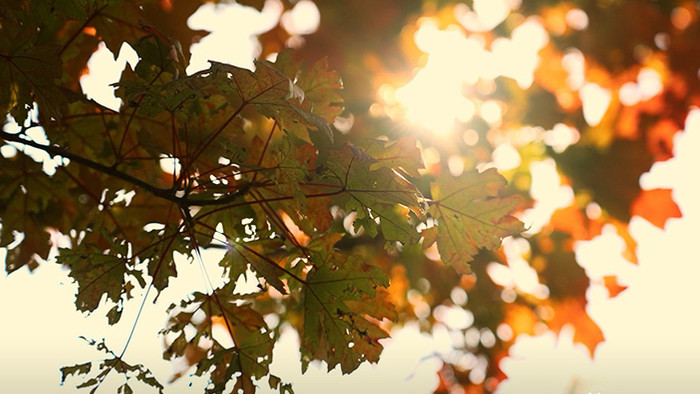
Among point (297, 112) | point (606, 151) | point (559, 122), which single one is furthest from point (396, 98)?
point (297, 112)

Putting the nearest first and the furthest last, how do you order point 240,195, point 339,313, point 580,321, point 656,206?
1. point 240,195
2. point 339,313
3. point 656,206
4. point 580,321

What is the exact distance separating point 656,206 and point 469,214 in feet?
5.48

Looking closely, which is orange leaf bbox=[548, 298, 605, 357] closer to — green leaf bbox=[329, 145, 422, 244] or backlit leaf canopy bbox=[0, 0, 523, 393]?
backlit leaf canopy bbox=[0, 0, 523, 393]

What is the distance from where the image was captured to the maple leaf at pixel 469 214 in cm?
75

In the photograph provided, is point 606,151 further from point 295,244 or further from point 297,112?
point 297,112

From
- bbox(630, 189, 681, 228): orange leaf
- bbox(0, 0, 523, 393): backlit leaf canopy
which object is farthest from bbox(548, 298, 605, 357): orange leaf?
bbox(0, 0, 523, 393): backlit leaf canopy

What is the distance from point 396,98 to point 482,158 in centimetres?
49

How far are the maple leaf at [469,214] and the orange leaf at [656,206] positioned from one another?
5.28ft

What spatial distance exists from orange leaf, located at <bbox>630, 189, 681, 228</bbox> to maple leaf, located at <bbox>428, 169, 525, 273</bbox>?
5.28 ft

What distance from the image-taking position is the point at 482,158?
232 centimetres

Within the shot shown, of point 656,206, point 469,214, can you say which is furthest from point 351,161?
point 656,206

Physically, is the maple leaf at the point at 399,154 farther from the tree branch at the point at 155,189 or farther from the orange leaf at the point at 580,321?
the orange leaf at the point at 580,321

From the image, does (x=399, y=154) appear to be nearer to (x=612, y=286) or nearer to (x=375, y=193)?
(x=375, y=193)

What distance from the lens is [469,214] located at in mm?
766
